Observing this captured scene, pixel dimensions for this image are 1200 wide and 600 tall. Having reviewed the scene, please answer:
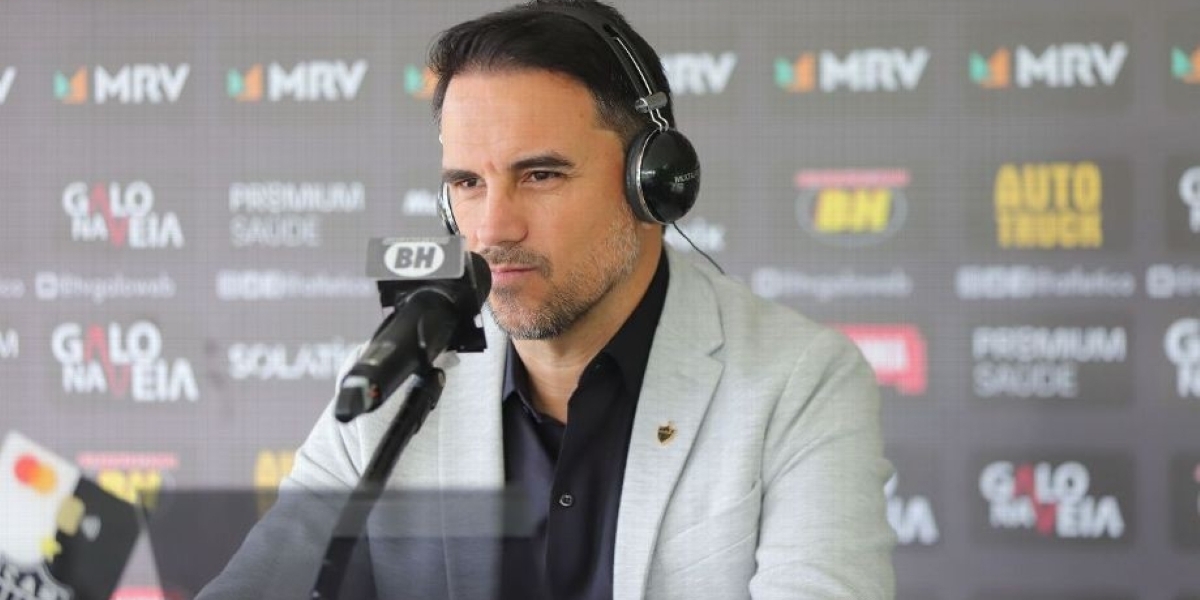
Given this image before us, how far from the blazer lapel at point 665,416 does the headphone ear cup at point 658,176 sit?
16cm

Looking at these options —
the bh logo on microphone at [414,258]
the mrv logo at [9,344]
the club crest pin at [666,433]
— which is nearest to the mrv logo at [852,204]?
the club crest pin at [666,433]

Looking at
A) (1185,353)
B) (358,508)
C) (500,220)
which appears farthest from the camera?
(1185,353)

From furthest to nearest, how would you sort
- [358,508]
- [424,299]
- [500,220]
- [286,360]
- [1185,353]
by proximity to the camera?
[286,360]
[1185,353]
[500,220]
[424,299]
[358,508]

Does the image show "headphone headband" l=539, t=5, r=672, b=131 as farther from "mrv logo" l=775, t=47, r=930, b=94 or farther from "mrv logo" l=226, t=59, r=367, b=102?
"mrv logo" l=226, t=59, r=367, b=102

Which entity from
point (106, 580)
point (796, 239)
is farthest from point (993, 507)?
point (106, 580)

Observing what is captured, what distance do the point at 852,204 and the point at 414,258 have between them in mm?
2018

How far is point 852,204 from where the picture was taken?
3.04 metres

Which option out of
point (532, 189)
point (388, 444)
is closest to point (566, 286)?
point (532, 189)

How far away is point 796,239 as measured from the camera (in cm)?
307

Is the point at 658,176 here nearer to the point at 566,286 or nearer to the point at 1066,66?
the point at 566,286

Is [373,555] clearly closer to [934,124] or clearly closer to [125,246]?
[934,124]

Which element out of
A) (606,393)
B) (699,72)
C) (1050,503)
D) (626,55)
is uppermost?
(699,72)

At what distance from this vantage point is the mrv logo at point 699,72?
123 inches

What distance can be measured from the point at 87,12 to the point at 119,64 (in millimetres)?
158
